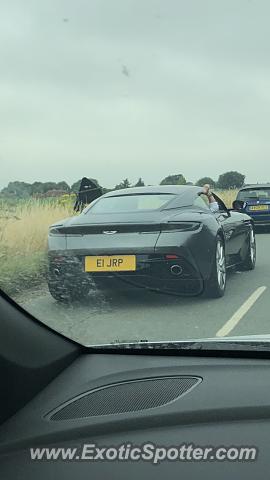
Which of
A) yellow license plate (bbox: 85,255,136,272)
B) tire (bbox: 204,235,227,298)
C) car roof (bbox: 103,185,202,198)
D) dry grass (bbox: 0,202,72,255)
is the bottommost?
tire (bbox: 204,235,227,298)

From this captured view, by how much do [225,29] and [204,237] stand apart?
6.15ft

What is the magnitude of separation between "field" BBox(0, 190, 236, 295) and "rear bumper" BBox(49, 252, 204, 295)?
0.47 ft

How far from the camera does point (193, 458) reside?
2.26 meters

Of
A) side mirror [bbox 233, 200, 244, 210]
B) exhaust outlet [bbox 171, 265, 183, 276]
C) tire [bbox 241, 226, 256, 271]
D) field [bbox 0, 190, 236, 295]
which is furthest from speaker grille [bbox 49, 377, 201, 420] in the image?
tire [bbox 241, 226, 256, 271]

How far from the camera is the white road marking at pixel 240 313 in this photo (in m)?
3.69

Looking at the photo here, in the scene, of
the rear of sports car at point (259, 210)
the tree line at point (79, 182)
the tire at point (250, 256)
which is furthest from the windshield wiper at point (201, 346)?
the rear of sports car at point (259, 210)

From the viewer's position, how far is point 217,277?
4383 millimetres

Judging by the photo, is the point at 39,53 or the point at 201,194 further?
the point at 201,194

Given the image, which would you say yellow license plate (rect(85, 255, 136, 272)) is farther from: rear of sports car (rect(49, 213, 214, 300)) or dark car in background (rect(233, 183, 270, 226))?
dark car in background (rect(233, 183, 270, 226))

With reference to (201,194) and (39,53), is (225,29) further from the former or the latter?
(201,194)

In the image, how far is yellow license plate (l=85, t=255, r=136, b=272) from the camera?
3.84 m

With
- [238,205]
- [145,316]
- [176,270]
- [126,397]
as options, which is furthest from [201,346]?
[238,205]

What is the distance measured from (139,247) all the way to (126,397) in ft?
5.06

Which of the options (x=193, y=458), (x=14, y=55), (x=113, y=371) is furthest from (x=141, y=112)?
(x=193, y=458)
